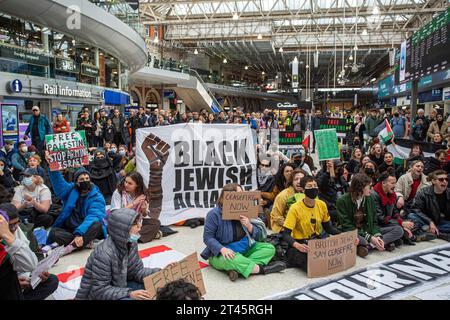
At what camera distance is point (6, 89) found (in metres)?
11.1

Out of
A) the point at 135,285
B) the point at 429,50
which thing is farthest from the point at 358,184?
the point at 429,50

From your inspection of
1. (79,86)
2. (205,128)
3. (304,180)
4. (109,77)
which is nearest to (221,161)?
(205,128)

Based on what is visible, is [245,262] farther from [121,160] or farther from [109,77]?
[109,77]

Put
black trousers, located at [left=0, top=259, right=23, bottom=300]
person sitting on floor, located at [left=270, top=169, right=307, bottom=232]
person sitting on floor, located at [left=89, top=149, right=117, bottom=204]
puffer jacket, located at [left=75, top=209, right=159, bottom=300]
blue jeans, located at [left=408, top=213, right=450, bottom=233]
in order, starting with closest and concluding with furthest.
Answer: black trousers, located at [left=0, top=259, right=23, bottom=300]
puffer jacket, located at [left=75, top=209, right=159, bottom=300]
person sitting on floor, located at [left=270, top=169, right=307, bottom=232]
blue jeans, located at [left=408, top=213, right=450, bottom=233]
person sitting on floor, located at [left=89, top=149, right=117, bottom=204]

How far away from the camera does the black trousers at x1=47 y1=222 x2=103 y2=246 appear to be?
472 centimetres

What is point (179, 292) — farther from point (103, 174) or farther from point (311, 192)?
point (103, 174)

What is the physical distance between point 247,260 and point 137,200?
5.48 ft

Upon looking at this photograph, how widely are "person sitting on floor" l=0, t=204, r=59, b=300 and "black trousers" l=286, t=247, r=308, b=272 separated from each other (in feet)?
8.10

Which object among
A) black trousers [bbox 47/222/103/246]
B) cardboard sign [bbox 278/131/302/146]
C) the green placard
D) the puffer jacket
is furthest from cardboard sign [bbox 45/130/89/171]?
→ cardboard sign [bbox 278/131/302/146]

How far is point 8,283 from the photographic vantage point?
252 cm

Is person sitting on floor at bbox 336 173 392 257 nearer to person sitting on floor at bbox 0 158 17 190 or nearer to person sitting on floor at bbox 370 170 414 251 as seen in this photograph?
person sitting on floor at bbox 370 170 414 251

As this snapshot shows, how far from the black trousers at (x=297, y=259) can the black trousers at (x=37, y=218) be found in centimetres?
348

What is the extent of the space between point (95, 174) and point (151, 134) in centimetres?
148

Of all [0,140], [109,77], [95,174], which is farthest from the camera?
[109,77]
